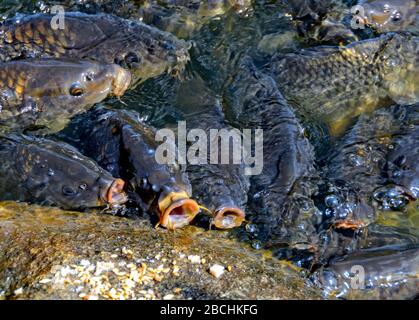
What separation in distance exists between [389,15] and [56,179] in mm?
4084

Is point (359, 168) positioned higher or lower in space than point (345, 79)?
lower

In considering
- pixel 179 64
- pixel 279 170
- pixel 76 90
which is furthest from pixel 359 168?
pixel 76 90

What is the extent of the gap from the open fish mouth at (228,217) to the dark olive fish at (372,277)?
2.28 feet

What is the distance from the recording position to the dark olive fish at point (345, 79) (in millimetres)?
5641

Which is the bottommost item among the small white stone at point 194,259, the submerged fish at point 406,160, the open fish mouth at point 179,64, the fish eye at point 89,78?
the submerged fish at point 406,160

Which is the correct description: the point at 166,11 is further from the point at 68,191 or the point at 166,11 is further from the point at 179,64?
the point at 68,191

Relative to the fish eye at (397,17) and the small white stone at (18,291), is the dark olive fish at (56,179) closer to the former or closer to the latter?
the small white stone at (18,291)

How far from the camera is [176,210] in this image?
14.2 feet

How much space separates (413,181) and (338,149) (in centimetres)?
68

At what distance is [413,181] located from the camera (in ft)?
15.8

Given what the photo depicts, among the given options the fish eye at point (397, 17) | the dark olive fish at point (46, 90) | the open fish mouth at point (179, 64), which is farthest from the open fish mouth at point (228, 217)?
the fish eye at point (397, 17)

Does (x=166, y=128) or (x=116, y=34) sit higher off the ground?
(x=116, y=34)
